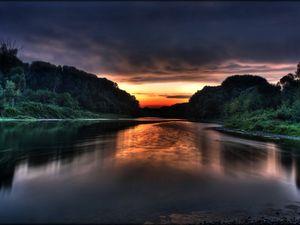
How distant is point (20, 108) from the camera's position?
11638 centimetres

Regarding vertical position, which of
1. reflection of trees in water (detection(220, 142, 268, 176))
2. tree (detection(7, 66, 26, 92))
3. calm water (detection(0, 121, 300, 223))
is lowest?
calm water (detection(0, 121, 300, 223))

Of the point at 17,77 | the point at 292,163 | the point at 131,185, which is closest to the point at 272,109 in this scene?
the point at 292,163

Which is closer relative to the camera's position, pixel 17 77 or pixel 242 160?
pixel 242 160

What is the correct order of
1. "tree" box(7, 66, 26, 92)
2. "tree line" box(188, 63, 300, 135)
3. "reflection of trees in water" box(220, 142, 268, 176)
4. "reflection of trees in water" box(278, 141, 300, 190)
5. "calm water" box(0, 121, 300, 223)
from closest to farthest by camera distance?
1. "calm water" box(0, 121, 300, 223)
2. "reflection of trees in water" box(278, 141, 300, 190)
3. "reflection of trees in water" box(220, 142, 268, 176)
4. "tree line" box(188, 63, 300, 135)
5. "tree" box(7, 66, 26, 92)

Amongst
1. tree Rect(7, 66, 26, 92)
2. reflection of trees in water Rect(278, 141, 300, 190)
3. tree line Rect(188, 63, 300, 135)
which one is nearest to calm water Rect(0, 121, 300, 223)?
reflection of trees in water Rect(278, 141, 300, 190)

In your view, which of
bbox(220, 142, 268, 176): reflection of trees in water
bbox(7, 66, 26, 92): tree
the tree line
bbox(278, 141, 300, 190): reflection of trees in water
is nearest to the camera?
bbox(278, 141, 300, 190): reflection of trees in water

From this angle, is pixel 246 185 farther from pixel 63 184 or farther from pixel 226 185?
pixel 63 184

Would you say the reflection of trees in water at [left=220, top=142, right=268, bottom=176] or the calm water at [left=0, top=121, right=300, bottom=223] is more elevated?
the reflection of trees in water at [left=220, top=142, right=268, bottom=176]

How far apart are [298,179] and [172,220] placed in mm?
15436

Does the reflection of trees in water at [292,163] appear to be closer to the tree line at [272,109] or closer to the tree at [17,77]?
the tree line at [272,109]

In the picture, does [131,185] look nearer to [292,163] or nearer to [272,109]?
[292,163]

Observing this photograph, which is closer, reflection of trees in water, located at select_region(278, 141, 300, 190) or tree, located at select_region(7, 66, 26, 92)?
reflection of trees in water, located at select_region(278, 141, 300, 190)

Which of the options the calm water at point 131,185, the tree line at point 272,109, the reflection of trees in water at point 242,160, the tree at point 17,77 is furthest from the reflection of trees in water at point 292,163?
the tree at point 17,77

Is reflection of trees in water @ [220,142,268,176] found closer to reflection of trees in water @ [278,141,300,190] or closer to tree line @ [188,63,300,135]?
reflection of trees in water @ [278,141,300,190]
